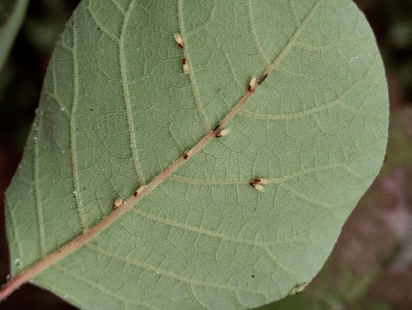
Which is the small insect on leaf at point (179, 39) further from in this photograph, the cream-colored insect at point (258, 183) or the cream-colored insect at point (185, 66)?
the cream-colored insect at point (258, 183)

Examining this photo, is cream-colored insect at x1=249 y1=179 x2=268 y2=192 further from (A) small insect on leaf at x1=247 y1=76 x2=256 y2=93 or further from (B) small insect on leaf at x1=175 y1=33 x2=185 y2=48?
(B) small insect on leaf at x1=175 y1=33 x2=185 y2=48

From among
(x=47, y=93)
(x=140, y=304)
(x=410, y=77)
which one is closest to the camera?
(x=47, y=93)

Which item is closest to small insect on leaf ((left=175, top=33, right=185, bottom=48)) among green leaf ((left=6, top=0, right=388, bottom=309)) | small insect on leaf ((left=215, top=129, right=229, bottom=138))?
green leaf ((left=6, top=0, right=388, bottom=309))

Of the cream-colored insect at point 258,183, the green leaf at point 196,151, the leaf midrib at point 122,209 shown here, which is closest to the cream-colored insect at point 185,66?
the green leaf at point 196,151

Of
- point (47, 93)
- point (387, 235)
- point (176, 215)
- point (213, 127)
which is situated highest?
point (47, 93)

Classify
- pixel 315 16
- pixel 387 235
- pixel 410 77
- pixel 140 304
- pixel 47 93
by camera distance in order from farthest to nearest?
pixel 410 77, pixel 387 235, pixel 140 304, pixel 47 93, pixel 315 16

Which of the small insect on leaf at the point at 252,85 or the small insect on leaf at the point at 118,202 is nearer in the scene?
the small insect on leaf at the point at 252,85

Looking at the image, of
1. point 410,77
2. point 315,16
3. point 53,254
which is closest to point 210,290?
point 53,254

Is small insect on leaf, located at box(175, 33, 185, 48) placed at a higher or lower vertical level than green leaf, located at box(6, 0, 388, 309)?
higher

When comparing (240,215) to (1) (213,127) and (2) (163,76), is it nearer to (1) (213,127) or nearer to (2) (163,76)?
(1) (213,127)
